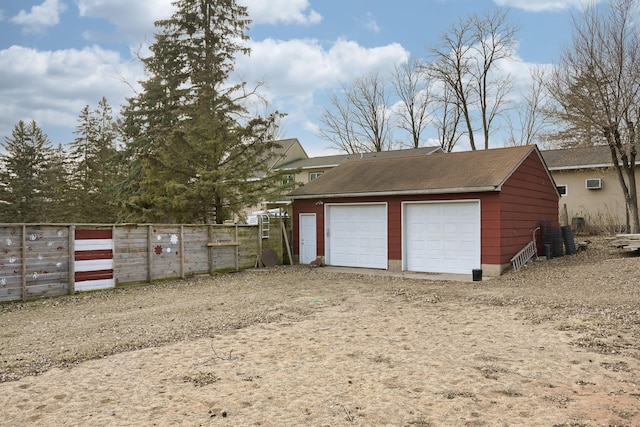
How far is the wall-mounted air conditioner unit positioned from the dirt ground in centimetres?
1589

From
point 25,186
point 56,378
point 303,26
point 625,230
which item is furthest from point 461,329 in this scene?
point 25,186

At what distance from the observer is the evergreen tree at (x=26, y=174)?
1230 inches

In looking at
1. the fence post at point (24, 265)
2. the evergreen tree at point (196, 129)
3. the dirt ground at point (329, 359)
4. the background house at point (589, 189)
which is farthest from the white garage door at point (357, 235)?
the background house at point (589, 189)

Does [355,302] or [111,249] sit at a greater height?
[111,249]

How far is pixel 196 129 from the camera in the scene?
1639 centimetres

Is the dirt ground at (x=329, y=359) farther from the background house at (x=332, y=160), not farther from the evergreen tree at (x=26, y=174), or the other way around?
the evergreen tree at (x=26, y=174)

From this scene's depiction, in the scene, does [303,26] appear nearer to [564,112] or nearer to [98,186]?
[564,112]

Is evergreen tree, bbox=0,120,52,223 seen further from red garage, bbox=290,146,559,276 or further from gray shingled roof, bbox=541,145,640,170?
gray shingled roof, bbox=541,145,640,170

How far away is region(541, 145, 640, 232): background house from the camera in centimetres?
2355

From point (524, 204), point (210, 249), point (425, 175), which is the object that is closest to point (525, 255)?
point (524, 204)

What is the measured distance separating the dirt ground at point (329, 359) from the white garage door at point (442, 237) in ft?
9.76

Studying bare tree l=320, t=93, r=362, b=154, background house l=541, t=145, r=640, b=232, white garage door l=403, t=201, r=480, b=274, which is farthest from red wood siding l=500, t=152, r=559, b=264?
bare tree l=320, t=93, r=362, b=154

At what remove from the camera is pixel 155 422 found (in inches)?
145

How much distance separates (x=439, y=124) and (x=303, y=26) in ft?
67.3
